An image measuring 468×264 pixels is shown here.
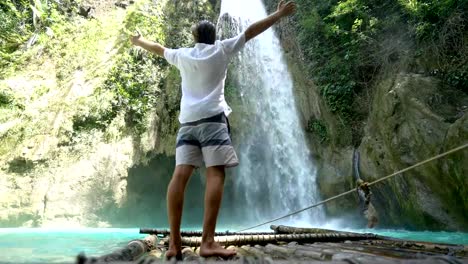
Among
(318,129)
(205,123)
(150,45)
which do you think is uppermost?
(318,129)

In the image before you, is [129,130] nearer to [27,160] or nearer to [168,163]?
[168,163]

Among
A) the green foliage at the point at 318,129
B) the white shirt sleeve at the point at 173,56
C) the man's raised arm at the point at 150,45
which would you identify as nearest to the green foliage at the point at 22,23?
the green foliage at the point at 318,129

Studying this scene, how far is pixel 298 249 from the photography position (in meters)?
2.48

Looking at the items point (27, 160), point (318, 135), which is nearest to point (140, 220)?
point (27, 160)

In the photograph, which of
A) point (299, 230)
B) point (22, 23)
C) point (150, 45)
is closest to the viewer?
point (150, 45)

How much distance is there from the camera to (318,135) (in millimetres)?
11617

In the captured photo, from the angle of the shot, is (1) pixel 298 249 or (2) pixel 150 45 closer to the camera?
(1) pixel 298 249

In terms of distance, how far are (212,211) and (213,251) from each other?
225mm

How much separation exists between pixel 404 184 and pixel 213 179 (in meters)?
7.53

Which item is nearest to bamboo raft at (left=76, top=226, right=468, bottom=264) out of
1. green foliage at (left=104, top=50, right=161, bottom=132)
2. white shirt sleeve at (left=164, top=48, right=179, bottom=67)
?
white shirt sleeve at (left=164, top=48, right=179, bottom=67)

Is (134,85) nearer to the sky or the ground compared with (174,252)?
nearer to the sky

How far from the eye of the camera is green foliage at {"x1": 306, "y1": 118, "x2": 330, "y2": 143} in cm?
1145

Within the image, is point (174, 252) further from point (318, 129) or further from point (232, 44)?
point (318, 129)

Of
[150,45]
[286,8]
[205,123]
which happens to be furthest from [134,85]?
[205,123]
